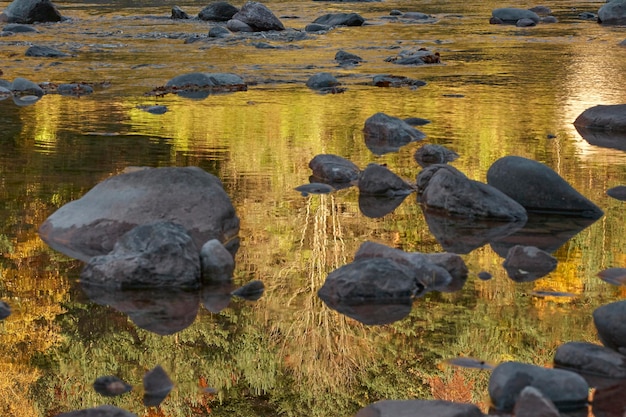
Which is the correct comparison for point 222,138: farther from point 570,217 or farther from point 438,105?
point 570,217

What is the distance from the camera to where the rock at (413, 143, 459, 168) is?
836cm

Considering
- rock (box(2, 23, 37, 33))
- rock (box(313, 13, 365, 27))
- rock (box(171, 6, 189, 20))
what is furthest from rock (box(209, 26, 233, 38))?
rock (box(171, 6, 189, 20))

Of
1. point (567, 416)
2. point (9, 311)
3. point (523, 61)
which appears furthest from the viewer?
point (523, 61)

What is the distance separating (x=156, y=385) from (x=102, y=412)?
1.34 ft

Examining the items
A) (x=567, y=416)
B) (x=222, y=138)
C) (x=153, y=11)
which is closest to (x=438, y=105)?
(x=222, y=138)

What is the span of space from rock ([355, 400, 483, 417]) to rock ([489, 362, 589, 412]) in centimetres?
16

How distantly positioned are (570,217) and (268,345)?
2734 millimetres

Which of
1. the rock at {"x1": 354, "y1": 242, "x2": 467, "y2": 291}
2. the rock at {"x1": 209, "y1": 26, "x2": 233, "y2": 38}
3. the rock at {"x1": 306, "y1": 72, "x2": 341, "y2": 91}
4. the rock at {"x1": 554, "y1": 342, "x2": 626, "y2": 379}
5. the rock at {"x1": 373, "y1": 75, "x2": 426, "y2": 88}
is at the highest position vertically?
the rock at {"x1": 554, "y1": 342, "x2": 626, "y2": 379}

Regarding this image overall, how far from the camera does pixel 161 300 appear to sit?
5070mm

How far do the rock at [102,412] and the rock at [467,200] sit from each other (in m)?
3.29

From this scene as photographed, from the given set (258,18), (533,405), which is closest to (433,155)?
(533,405)

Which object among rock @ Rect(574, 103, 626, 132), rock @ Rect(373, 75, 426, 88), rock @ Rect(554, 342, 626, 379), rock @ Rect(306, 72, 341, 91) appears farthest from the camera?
rock @ Rect(373, 75, 426, 88)

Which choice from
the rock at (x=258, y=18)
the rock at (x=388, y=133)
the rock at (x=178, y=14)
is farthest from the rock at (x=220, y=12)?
the rock at (x=388, y=133)

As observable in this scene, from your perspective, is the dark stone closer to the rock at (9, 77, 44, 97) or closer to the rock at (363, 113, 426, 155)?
the rock at (363, 113, 426, 155)
